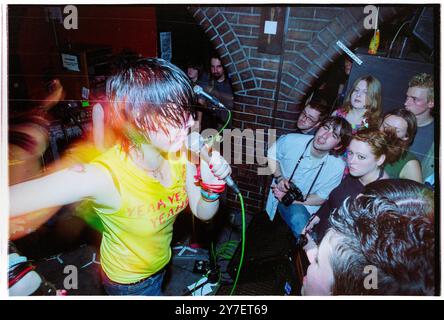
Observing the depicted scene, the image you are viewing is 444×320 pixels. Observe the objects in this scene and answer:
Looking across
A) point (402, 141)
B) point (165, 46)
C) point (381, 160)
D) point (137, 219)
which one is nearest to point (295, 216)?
point (381, 160)

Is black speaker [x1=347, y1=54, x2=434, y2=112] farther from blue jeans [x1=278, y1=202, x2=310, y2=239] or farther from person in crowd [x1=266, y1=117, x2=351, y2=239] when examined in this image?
blue jeans [x1=278, y1=202, x2=310, y2=239]

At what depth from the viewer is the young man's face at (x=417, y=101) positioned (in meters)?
1.72

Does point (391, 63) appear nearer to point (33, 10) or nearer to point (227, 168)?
point (227, 168)

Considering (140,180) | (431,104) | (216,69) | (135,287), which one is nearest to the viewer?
(140,180)

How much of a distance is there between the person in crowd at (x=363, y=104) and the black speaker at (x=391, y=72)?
0.11ft

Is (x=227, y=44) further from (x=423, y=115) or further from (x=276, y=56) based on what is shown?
(x=423, y=115)

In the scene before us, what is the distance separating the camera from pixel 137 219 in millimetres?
1377

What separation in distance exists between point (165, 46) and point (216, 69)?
1.34 feet

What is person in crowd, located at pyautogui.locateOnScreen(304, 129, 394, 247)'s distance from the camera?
6.08 ft

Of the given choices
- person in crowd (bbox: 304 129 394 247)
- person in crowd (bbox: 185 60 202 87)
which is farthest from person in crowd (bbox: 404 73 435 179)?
person in crowd (bbox: 185 60 202 87)

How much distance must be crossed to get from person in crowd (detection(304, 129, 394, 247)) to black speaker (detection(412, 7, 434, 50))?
58 cm

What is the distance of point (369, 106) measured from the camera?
1.86m

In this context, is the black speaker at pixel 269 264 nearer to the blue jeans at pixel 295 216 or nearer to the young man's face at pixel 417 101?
the blue jeans at pixel 295 216
